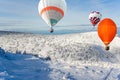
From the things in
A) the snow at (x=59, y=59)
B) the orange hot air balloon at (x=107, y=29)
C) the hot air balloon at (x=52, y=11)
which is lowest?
the snow at (x=59, y=59)

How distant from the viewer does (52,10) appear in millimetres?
44750

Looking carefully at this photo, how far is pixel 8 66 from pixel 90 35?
57772 millimetres

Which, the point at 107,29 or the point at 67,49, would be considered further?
the point at 67,49

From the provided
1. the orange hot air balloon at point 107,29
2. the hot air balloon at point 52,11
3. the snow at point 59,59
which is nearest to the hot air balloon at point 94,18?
the snow at point 59,59

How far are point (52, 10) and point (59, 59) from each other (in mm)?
22433

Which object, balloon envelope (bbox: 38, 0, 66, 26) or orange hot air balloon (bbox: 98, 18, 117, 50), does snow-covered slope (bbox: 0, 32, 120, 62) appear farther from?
Result: orange hot air balloon (bbox: 98, 18, 117, 50)

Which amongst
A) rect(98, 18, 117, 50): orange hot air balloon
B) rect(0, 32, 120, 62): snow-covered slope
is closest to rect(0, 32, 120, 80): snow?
rect(0, 32, 120, 62): snow-covered slope

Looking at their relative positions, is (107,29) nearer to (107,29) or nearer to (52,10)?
(107,29)

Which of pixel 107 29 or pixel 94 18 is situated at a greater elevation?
pixel 94 18

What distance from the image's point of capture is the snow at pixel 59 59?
117ft

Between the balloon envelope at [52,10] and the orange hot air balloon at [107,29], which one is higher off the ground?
the balloon envelope at [52,10]

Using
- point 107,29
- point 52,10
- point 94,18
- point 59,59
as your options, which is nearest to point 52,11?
point 52,10

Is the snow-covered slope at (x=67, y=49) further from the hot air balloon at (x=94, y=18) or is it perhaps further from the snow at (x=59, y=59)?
the hot air balloon at (x=94, y=18)

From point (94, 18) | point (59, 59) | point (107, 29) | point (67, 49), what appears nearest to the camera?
point (107, 29)
